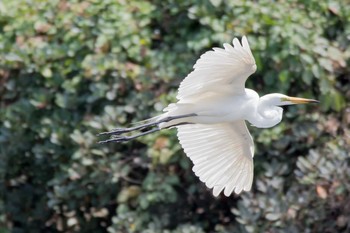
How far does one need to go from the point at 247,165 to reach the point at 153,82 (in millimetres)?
1196

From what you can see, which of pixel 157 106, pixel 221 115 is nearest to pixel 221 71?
pixel 221 115

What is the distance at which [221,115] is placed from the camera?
7312 millimetres

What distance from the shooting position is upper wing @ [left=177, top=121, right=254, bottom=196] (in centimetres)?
763

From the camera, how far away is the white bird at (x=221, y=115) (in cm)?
695

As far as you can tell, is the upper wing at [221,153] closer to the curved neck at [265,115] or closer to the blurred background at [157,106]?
the curved neck at [265,115]

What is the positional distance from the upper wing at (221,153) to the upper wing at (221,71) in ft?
1.45

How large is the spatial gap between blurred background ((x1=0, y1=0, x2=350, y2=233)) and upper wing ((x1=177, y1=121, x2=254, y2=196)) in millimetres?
661

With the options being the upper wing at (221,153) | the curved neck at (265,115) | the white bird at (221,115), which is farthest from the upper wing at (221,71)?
the upper wing at (221,153)

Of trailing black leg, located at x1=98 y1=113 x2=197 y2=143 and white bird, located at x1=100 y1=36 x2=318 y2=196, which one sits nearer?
white bird, located at x1=100 y1=36 x2=318 y2=196

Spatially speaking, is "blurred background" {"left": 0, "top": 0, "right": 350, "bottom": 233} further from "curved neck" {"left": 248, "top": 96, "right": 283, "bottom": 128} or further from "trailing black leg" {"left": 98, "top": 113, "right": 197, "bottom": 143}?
"curved neck" {"left": 248, "top": 96, "right": 283, "bottom": 128}

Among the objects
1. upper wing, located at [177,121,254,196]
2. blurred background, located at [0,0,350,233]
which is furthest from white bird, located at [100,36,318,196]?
blurred background, located at [0,0,350,233]

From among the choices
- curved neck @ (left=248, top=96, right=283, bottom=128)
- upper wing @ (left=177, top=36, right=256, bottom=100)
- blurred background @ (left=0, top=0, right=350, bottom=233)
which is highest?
upper wing @ (left=177, top=36, right=256, bottom=100)

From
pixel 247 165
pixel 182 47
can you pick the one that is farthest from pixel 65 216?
pixel 247 165

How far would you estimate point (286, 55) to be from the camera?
8.42 metres
